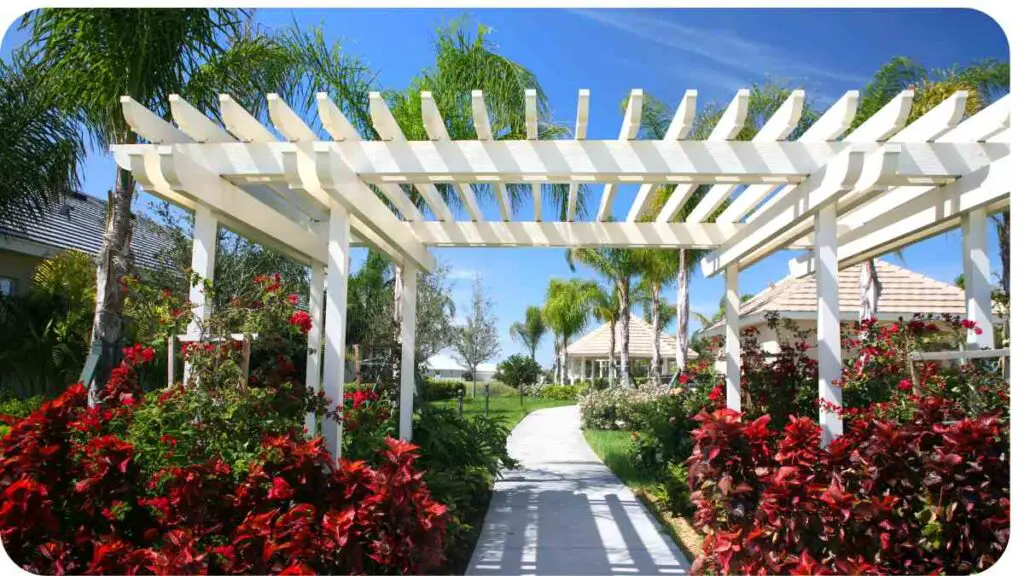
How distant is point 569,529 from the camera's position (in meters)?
6.17

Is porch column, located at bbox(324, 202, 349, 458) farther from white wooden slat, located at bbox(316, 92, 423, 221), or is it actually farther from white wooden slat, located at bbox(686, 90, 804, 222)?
white wooden slat, located at bbox(686, 90, 804, 222)

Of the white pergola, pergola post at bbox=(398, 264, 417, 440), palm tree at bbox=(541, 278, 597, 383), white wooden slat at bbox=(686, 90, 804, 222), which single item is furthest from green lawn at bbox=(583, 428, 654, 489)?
palm tree at bbox=(541, 278, 597, 383)

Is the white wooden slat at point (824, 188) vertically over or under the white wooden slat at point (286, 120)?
under

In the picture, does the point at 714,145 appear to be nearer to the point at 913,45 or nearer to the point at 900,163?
the point at 900,163

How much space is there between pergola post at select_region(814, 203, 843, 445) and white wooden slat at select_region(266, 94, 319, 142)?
12.2 feet

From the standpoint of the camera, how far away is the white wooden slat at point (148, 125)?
470 centimetres

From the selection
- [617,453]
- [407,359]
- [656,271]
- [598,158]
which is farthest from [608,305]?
[598,158]

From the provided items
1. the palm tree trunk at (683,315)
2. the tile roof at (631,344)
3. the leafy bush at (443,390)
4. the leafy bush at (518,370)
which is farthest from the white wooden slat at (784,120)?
the leafy bush at (518,370)

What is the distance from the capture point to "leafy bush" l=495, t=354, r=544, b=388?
36.1 metres

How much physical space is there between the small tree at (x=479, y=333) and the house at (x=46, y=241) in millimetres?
11259

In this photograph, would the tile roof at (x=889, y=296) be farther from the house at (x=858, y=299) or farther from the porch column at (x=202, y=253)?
the porch column at (x=202, y=253)

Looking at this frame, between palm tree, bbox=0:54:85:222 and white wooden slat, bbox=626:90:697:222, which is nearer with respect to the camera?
white wooden slat, bbox=626:90:697:222

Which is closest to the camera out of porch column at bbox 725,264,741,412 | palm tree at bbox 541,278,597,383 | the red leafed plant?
the red leafed plant
